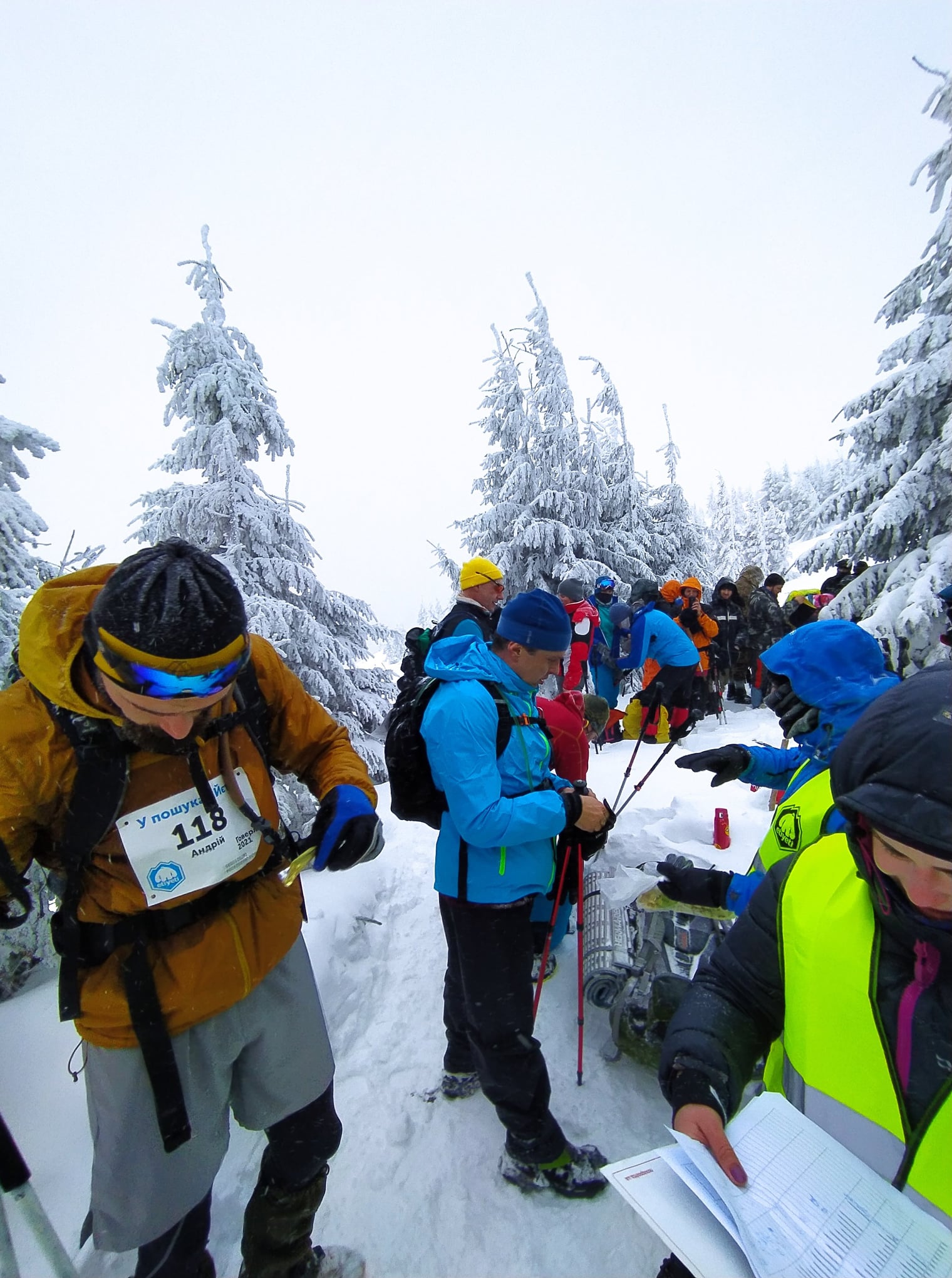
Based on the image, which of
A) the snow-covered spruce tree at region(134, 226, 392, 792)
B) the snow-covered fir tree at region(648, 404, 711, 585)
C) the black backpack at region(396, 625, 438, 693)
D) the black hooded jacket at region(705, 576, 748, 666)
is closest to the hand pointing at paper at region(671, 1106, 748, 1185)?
the black backpack at region(396, 625, 438, 693)

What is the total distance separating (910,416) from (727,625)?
5.47 meters

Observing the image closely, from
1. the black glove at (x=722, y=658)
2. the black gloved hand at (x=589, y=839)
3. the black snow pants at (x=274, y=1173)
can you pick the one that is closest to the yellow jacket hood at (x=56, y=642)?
the black snow pants at (x=274, y=1173)

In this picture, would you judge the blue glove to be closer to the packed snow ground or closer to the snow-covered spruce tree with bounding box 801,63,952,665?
the packed snow ground

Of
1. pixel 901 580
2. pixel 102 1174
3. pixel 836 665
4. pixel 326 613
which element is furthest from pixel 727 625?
pixel 102 1174

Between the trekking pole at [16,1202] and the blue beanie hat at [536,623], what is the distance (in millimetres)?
2419

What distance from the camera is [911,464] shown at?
7.02 metres

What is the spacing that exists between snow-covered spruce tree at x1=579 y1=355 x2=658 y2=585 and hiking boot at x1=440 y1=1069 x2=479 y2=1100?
12339 mm

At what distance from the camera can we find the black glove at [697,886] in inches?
118

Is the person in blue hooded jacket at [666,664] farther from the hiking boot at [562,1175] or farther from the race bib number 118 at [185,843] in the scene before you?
the race bib number 118 at [185,843]

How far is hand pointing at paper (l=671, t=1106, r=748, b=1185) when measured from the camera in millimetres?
1344

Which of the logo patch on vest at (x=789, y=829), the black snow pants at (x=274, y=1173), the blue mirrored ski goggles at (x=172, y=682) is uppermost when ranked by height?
the blue mirrored ski goggles at (x=172, y=682)

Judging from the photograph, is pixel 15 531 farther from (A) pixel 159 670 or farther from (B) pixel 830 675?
(B) pixel 830 675

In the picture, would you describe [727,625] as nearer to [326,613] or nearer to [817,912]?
[326,613]

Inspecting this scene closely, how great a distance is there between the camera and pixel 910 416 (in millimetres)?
6746
